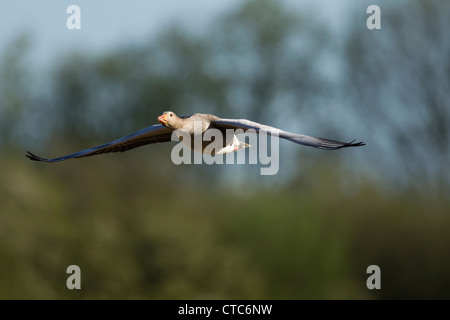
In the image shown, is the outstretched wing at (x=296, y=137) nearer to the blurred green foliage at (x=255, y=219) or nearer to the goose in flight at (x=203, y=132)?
the goose in flight at (x=203, y=132)

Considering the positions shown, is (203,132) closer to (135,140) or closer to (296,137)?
(135,140)

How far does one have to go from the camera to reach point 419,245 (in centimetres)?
1666

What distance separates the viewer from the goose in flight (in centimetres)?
724

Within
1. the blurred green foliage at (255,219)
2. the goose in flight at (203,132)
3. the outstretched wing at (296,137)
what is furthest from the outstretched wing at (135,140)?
the blurred green foliage at (255,219)

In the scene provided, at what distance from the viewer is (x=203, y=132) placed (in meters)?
8.31

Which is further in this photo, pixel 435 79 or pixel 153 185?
pixel 435 79

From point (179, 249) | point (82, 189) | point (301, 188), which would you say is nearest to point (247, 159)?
point (301, 188)

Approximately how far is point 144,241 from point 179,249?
33.9 inches

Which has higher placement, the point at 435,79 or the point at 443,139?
the point at 435,79

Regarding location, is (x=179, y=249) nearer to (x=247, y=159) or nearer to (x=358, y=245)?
(x=247, y=159)

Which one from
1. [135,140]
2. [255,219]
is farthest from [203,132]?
[255,219]

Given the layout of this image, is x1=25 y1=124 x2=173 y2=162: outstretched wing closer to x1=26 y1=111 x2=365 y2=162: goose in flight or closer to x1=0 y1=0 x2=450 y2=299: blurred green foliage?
x1=26 y1=111 x2=365 y2=162: goose in flight
